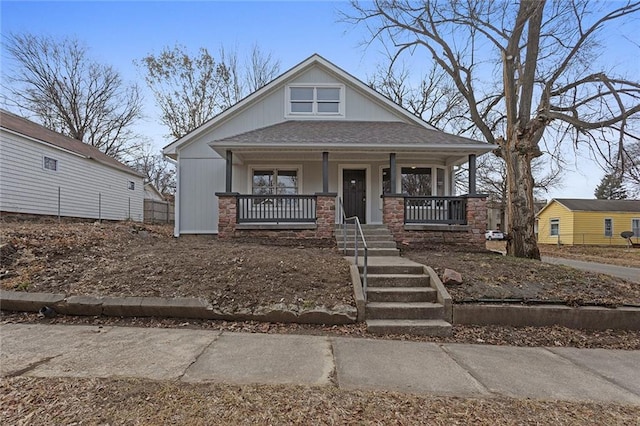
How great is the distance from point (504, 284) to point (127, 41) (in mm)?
11806

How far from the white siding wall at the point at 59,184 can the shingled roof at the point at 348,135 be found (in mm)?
9143

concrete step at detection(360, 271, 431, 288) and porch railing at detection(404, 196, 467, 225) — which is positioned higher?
porch railing at detection(404, 196, 467, 225)

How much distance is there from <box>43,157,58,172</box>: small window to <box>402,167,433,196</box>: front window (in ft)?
48.4

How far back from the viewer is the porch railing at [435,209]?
9.90m

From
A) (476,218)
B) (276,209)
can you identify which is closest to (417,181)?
(476,218)

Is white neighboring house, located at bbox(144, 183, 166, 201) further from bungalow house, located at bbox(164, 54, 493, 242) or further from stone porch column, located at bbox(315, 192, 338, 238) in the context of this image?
stone porch column, located at bbox(315, 192, 338, 238)

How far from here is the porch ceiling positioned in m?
9.65

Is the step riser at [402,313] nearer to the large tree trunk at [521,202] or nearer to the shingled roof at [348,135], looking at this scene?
the large tree trunk at [521,202]

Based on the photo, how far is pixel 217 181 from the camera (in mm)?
11406

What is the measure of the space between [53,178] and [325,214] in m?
12.8

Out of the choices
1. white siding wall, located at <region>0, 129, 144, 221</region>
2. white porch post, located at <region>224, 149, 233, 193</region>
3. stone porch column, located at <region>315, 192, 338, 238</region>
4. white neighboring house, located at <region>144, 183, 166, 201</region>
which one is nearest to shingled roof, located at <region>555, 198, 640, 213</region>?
stone porch column, located at <region>315, 192, 338, 238</region>

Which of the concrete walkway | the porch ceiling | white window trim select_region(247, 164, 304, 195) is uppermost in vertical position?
the porch ceiling

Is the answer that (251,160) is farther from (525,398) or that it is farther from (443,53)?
(525,398)

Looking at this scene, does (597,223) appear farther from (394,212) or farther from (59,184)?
(59,184)
